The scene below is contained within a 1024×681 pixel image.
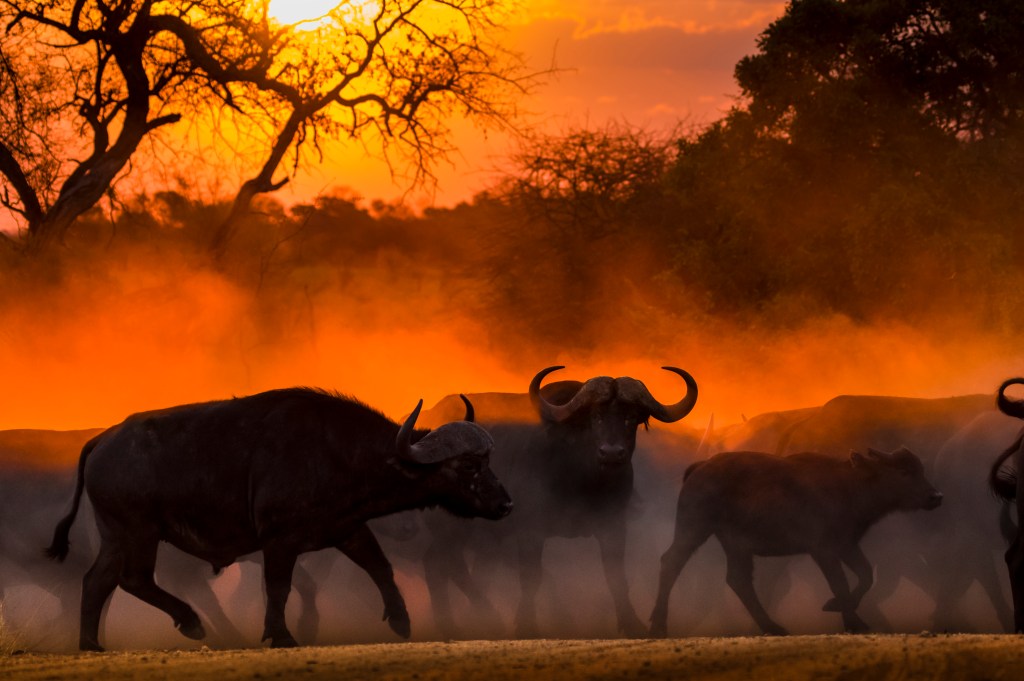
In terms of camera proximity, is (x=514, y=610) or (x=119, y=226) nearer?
(x=514, y=610)

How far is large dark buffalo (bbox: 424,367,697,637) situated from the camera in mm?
14359

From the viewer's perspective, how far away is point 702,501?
1391 cm

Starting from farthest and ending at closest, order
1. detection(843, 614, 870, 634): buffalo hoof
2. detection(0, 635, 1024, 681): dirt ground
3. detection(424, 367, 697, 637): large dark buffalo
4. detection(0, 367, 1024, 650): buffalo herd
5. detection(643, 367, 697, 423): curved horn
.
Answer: detection(643, 367, 697, 423): curved horn
detection(424, 367, 697, 637): large dark buffalo
detection(843, 614, 870, 634): buffalo hoof
detection(0, 367, 1024, 650): buffalo herd
detection(0, 635, 1024, 681): dirt ground

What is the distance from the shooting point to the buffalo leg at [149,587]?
42.6ft

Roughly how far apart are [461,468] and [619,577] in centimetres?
221

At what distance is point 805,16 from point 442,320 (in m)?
12.9

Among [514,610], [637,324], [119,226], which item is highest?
[119,226]

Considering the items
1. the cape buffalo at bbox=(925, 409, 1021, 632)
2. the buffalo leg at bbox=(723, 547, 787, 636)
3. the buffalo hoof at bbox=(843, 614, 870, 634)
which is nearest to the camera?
the buffalo hoof at bbox=(843, 614, 870, 634)

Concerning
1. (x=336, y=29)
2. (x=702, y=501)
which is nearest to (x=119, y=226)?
(x=336, y=29)

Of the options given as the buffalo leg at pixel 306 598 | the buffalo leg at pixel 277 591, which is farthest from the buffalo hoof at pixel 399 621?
the buffalo leg at pixel 306 598


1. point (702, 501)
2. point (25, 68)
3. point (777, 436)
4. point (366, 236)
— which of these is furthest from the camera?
point (366, 236)

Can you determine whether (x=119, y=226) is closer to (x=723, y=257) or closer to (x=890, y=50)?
(x=723, y=257)

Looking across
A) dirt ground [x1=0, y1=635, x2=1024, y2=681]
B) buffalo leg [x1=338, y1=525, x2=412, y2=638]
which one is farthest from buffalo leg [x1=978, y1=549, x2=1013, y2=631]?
buffalo leg [x1=338, y1=525, x2=412, y2=638]

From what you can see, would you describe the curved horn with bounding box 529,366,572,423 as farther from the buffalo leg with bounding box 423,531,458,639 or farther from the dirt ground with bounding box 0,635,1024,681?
the dirt ground with bounding box 0,635,1024,681
